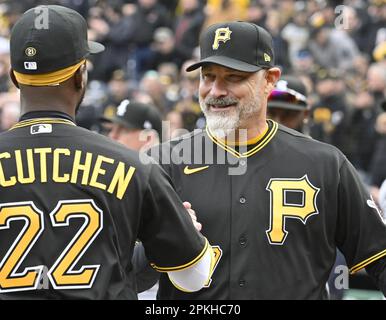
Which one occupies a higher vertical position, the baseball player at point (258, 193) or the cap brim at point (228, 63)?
the cap brim at point (228, 63)

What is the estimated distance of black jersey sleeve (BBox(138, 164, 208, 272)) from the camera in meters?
3.13

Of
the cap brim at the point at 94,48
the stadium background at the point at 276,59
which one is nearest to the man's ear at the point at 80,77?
the cap brim at the point at 94,48

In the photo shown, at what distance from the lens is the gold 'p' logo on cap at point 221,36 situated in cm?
418

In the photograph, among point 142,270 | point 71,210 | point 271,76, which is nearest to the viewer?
point 71,210

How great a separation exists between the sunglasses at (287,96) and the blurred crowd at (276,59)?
14.0ft

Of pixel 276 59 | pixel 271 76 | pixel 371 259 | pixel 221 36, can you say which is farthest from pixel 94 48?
pixel 276 59

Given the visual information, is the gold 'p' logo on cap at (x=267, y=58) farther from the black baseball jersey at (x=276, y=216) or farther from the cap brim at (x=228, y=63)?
the black baseball jersey at (x=276, y=216)

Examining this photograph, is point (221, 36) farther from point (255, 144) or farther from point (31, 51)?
point (31, 51)

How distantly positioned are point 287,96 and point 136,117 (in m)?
1.33

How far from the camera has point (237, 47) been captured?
13.7 ft

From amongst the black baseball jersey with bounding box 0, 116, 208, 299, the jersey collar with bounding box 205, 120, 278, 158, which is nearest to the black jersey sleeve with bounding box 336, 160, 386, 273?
the jersey collar with bounding box 205, 120, 278, 158

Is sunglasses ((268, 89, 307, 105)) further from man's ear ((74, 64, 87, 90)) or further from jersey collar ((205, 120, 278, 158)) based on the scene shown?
man's ear ((74, 64, 87, 90))

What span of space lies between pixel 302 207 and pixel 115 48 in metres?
13.0

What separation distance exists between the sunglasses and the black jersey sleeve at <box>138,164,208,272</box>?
248 centimetres
